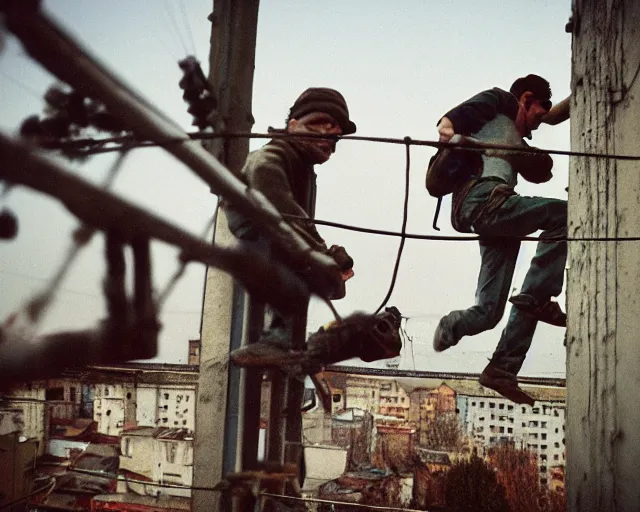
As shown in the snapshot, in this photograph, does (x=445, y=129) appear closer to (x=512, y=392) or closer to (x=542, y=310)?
(x=542, y=310)

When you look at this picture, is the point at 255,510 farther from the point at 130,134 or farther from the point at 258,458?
the point at 130,134

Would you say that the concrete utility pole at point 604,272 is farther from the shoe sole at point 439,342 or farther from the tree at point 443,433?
the tree at point 443,433

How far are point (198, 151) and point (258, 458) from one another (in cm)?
249

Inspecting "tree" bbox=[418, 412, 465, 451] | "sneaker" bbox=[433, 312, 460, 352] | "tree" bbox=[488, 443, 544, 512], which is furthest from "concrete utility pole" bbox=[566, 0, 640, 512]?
"tree" bbox=[418, 412, 465, 451]

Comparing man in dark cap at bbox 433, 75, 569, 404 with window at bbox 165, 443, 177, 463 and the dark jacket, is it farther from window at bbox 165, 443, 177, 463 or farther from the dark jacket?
window at bbox 165, 443, 177, 463

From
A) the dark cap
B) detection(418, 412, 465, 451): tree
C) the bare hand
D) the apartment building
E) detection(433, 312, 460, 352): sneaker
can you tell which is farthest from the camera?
detection(418, 412, 465, 451): tree

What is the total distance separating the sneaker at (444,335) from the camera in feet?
15.0

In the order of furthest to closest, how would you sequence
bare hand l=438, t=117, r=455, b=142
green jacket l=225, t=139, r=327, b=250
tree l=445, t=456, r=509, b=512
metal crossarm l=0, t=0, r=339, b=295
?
tree l=445, t=456, r=509, b=512
bare hand l=438, t=117, r=455, b=142
green jacket l=225, t=139, r=327, b=250
metal crossarm l=0, t=0, r=339, b=295

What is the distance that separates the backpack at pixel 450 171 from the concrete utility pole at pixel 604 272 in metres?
0.94

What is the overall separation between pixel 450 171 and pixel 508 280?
2.96ft

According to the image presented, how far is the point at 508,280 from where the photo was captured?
4.57m

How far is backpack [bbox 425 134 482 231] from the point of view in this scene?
4.72 metres

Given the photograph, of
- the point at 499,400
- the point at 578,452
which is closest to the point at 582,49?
the point at 578,452

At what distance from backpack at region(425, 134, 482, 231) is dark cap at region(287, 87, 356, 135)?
76 centimetres
